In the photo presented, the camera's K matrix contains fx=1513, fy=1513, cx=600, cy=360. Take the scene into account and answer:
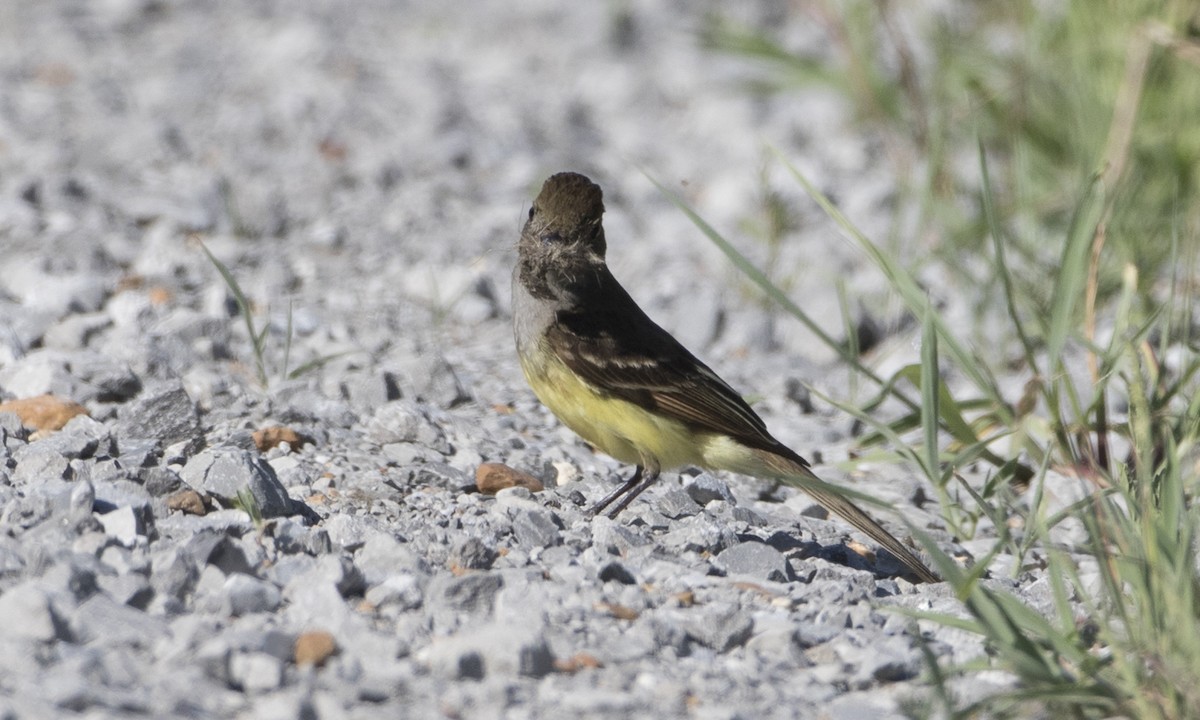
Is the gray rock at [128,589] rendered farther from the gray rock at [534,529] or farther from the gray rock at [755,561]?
the gray rock at [755,561]

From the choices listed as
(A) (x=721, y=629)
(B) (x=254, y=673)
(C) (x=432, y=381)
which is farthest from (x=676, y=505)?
(B) (x=254, y=673)

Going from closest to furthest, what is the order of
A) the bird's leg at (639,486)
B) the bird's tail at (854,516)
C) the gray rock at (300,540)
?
the gray rock at (300,540), the bird's tail at (854,516), the bird's leg at (639,486)

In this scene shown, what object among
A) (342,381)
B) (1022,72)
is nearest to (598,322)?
(342,381)

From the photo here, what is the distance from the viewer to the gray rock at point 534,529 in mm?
4398

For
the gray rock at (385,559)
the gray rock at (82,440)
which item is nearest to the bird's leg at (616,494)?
the gray rock at (385,559)

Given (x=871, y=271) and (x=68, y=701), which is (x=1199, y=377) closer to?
(x=871, y=271)

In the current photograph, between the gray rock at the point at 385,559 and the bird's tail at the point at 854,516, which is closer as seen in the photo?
the gray rock at the point at 385,559

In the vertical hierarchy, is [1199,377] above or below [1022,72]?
below

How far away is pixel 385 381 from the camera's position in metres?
5.71

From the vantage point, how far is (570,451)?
5.85 m

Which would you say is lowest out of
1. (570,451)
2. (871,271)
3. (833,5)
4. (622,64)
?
(570,451)

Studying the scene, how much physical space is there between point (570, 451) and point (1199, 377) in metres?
2.71

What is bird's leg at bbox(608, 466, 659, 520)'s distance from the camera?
503 cm

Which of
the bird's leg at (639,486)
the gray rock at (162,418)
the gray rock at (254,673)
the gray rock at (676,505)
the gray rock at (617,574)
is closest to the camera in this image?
the gray rock at (254,673)
